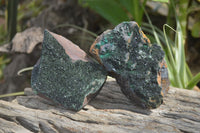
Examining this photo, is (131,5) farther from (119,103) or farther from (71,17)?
(119,103)

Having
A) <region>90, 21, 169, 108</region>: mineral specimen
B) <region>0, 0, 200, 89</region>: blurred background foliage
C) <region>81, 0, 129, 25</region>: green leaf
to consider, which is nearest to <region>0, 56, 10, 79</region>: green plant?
<region>0, 0, 200, 89</region>: blurred background foliage

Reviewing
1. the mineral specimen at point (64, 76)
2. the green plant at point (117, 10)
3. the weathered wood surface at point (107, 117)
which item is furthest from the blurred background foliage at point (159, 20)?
the mineral specimen at point (64, 76)

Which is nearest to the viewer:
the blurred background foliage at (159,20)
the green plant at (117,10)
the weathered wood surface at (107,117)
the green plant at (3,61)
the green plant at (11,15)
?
the weathered wood surface at (107,117)

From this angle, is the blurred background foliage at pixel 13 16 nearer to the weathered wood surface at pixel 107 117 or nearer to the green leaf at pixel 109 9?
the green leaf at pixel 109 9

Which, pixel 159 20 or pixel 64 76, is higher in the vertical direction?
pixel 159 20

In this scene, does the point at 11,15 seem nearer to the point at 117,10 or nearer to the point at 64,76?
the point at 117,10

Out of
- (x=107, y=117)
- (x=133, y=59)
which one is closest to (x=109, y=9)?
(x=133, y=59)

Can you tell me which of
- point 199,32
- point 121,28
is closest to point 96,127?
point 121,28
